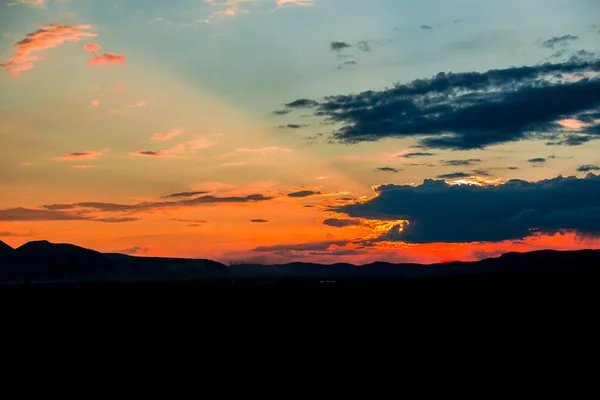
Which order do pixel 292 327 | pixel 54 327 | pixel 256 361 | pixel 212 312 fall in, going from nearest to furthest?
pixel 256 361, pixel 292 327, pixel 54 327, pixel 212 312

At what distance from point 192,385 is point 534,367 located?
20.2 metres

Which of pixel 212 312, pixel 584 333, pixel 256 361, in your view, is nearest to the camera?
pixel 256 361

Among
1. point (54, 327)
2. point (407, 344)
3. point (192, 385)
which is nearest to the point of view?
point (192, 385)

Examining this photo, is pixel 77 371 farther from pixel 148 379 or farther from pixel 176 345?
pixel 176 345

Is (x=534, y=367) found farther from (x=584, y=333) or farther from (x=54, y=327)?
(x=54, y=327)

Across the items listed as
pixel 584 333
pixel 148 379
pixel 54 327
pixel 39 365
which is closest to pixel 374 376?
pixel 148 379

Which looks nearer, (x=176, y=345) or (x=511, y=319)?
(x=176, y=345)

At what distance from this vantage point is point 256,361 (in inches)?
1959

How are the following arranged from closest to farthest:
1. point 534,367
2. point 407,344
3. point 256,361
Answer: point 534,367, point 256,361, point 407,344

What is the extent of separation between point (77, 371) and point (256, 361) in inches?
441

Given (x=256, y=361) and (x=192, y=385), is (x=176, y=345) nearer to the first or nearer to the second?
(x=256, y=361)

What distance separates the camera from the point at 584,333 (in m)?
62.2

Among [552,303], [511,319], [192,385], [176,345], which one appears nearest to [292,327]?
[176,345]

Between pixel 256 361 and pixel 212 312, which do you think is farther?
pixel 212 312
